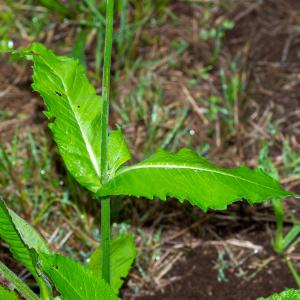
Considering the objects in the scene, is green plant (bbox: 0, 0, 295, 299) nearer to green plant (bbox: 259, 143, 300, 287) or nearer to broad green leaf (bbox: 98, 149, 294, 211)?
broad green leaf (bbox: 98, 149, 294, 211)

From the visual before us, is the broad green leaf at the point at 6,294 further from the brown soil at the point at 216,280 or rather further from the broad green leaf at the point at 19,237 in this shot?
the brown soil at the point at 216,280

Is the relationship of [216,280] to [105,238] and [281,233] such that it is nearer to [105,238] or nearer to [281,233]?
[281,233]

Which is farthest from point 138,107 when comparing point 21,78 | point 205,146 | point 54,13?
point 54,13

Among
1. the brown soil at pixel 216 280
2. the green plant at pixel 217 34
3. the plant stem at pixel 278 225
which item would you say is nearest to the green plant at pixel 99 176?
the brown soil at pixel 216 280

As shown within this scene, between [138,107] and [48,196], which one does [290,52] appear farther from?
[48,196]

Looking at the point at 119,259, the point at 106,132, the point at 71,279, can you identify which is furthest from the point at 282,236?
the point at 71,279

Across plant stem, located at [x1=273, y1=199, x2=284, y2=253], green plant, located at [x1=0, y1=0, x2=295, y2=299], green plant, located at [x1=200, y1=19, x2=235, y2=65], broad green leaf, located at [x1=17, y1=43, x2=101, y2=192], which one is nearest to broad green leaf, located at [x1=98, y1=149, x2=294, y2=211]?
green plant, located at [x1=0, y1=0, x2=295, y2=299]

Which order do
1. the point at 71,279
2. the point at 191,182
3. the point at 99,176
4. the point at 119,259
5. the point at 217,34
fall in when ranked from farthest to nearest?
the point at 217,34 → the point at 119,259 → the point at 99,176 → the point at 191,182 → the point at 71,279
